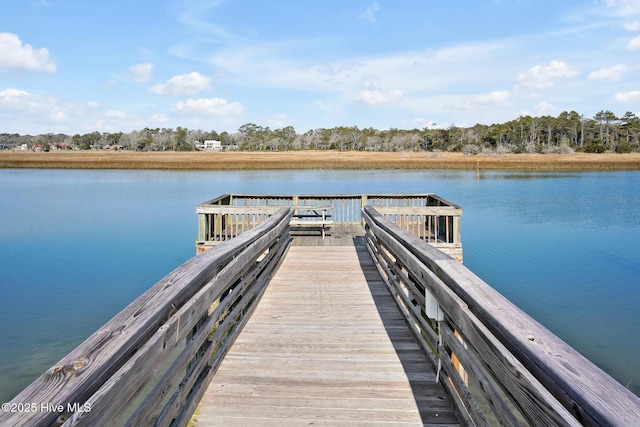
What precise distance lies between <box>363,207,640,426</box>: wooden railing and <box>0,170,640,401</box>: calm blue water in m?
5.25

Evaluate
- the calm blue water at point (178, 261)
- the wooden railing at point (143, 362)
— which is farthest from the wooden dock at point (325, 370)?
the calm blue water at point (178, 261)

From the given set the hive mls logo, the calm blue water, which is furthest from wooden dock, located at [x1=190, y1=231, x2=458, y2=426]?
the calm blue water

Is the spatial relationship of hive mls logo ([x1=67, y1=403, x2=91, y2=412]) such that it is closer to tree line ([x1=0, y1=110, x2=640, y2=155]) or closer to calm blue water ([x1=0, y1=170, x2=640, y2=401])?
calm blue water ([x1=0, y1=170, x2=640, y2=401])

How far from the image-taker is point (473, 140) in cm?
9488

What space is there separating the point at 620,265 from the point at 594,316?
5006 mm

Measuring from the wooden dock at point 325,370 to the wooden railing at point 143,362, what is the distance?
23 centimetres

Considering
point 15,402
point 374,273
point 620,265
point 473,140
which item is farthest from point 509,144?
point 15,402

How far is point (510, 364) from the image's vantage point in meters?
1.76

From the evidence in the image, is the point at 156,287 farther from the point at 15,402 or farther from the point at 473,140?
the point at 473,140

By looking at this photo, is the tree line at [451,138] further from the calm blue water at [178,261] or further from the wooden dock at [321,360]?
the wooden dock at [321,360]

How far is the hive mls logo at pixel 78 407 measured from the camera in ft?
4.42

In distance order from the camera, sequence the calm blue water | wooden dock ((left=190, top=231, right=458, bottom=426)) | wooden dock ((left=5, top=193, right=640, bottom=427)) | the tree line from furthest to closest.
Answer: the tree line
the calm blue water
wooden dock ((left=190, top=231, right=458, bottom=426))
wooden dock ((left=5, top=193, right=640, bottom=427))

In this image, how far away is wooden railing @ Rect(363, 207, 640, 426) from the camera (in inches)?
50.4

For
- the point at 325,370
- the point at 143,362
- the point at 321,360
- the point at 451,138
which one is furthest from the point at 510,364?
the point at 451,138
